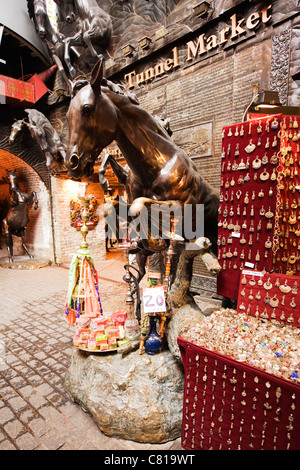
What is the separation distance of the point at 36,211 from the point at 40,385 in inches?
320

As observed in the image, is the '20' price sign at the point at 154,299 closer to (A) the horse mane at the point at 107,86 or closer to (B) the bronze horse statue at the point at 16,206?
(A) the horse mane at the point at 107,86

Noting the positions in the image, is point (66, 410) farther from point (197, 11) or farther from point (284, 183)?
point (197, 11)

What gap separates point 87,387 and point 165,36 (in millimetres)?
6065

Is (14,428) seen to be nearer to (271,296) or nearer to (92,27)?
(271,296)

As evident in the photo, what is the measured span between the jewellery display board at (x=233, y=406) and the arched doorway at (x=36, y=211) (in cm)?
839

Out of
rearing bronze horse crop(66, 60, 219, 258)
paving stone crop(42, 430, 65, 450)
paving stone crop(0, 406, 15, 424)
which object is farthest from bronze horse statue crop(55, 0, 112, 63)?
paving stone crop(42, 430, 65, 450)

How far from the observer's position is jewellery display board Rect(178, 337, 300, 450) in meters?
1.51

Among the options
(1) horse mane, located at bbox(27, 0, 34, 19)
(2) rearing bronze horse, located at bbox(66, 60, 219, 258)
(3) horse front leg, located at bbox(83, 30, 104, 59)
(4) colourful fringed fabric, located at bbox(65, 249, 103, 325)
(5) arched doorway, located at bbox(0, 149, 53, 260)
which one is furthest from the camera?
(5) arched doorway, located at bbox(0, 149, 53, 260)

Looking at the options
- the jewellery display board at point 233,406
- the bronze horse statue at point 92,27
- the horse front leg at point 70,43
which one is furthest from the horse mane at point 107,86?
the horse front leg at point 70,43

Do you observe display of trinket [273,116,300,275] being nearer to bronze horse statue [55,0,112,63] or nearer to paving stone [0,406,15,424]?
paving stone [0,406,15,424]

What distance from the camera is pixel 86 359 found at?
259 centimetres

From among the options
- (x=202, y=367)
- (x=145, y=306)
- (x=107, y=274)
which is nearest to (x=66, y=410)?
(x=145, y=306)

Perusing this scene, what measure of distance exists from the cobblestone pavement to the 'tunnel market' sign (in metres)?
4.53

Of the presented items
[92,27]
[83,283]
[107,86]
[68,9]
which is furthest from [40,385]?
[68,9]
